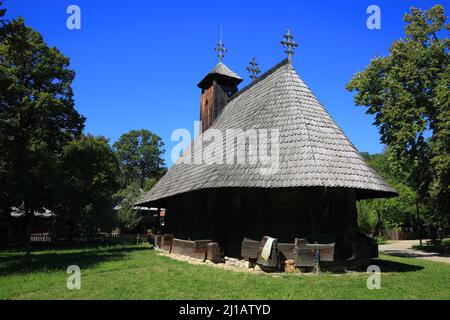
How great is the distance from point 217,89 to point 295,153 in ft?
39.2

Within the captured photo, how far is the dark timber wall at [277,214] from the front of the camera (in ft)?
35.2

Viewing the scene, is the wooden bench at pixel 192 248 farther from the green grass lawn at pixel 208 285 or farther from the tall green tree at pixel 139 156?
the tall green tree at pixel 139 156

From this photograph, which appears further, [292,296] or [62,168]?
[62,168]

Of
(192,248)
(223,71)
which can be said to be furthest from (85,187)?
(192,248)

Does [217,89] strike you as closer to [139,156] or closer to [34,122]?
[34,122]

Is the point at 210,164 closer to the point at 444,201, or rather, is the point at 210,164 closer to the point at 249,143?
the point at 249,143

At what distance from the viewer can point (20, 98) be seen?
843 inches

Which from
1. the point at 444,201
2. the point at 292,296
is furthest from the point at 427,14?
the point at 292,296

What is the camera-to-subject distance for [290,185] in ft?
32.5

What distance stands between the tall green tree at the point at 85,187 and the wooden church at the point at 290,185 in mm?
12202

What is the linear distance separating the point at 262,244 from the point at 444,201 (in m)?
16.5

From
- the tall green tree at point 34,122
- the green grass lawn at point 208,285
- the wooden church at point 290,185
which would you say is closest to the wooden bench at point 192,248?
the wooden church at point 290,185

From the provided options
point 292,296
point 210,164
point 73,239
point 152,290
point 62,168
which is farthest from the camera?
point 73,239

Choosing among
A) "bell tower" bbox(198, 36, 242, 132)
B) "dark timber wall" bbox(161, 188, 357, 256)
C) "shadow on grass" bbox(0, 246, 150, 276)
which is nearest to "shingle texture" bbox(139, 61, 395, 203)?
"dark timber wall" bbox(161, 188, 357, 256)
